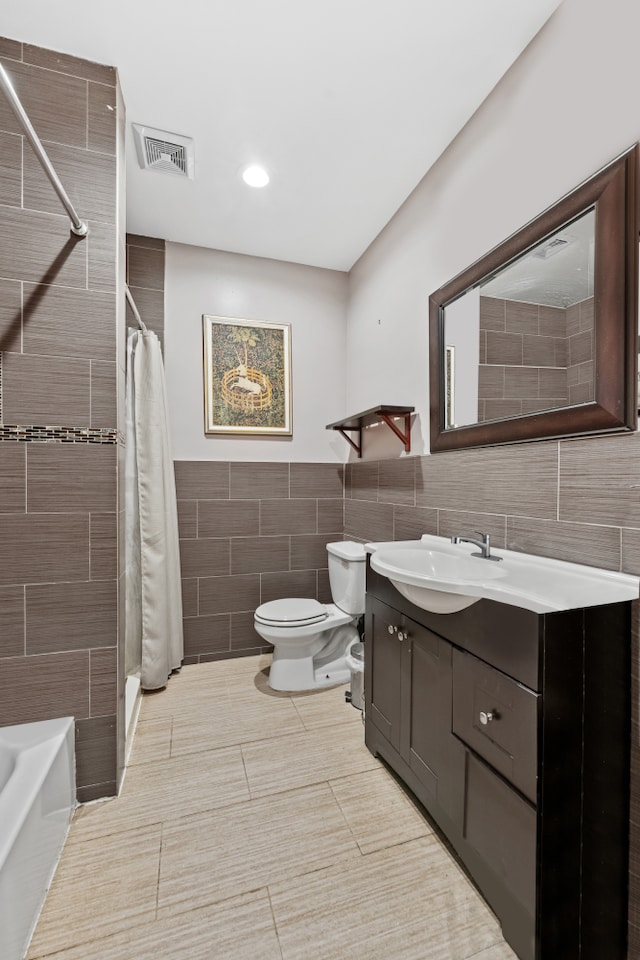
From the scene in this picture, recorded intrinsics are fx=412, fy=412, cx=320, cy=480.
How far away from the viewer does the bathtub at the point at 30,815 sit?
960mm

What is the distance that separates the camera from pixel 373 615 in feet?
5.61

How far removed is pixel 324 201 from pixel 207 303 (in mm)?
929

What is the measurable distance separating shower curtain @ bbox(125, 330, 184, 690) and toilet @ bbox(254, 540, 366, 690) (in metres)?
0.57

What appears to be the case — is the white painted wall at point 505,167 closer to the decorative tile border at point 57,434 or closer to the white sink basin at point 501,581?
the white sink basin at point 501,581

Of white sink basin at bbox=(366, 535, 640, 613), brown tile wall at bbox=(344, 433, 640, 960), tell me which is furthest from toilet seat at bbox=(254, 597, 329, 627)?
white sink basin at bbox=(366, 535, 640, 613)

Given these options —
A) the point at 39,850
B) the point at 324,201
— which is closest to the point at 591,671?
the point at 39,850

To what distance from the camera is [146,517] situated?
2.24 metres

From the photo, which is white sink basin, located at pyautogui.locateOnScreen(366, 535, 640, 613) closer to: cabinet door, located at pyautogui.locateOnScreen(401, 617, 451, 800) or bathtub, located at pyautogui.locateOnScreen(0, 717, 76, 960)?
cabinet door, located at pyautogui.locateOnScreen(401, 617, 451, 800)

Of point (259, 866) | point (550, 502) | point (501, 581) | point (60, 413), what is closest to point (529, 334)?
point (550, 502)

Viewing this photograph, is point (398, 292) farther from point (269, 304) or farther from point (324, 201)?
point (269, 304)

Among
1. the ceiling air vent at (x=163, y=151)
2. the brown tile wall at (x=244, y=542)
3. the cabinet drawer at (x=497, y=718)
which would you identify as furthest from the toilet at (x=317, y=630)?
the ceiling air vent at (x=163, y=151)

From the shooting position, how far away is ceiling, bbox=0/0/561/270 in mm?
1331

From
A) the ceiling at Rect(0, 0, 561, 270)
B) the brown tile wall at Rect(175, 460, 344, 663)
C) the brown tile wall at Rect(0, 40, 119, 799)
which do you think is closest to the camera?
the ceiling at Rect(0, 0, 561, 270)

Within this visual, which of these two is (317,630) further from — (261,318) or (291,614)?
(261,318)
